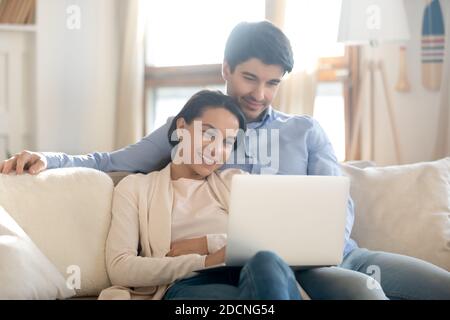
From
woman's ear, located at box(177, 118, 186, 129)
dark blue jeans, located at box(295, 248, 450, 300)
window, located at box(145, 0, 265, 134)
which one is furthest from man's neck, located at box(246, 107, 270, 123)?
window, located at box(145, 0, 265, 134)

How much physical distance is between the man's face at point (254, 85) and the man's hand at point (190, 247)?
490 mm

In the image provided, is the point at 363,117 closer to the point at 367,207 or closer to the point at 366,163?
the point at 366,163

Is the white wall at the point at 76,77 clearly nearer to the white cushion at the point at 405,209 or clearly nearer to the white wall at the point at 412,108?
the white wall at the point at 412,108

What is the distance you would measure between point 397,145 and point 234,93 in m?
1.14

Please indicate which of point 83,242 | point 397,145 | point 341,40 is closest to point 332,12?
point 341,40

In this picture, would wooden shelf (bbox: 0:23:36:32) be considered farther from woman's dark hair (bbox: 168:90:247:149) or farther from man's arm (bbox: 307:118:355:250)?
man's arm (bbox: 307:118:355:250)

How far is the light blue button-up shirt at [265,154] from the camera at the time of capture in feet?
6.11

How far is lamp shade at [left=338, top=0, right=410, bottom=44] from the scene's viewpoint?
8.50ft

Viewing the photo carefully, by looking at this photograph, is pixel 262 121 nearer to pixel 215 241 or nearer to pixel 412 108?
pixel 215 241

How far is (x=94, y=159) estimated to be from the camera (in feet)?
6.35

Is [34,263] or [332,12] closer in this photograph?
[34,263]

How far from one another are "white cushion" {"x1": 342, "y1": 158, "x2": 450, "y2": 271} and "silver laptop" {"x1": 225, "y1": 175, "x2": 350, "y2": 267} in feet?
2.17

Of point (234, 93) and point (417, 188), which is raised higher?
point (234, 93)
